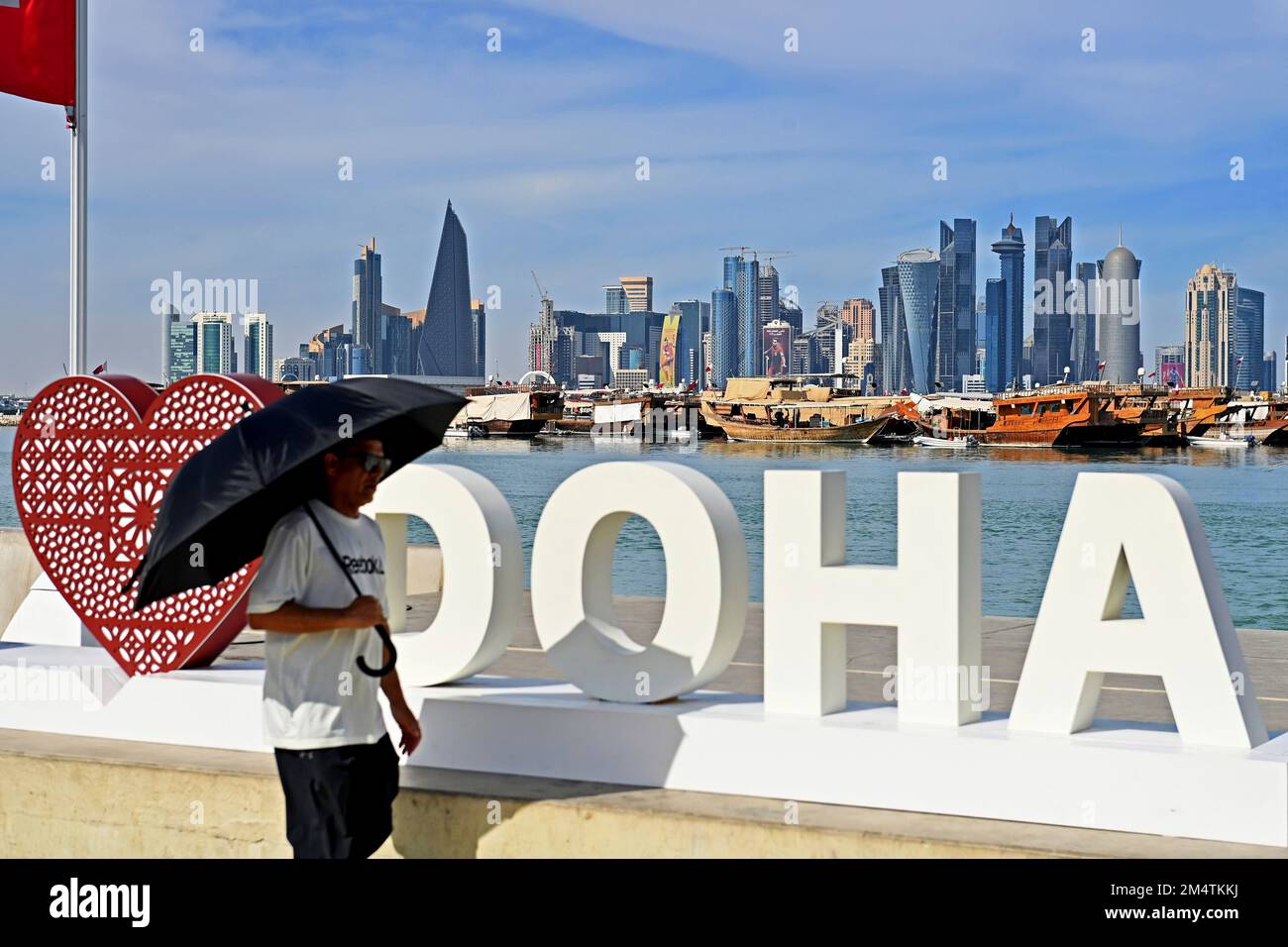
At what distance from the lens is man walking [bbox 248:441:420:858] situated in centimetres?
519

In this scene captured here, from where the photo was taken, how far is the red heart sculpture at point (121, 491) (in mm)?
7758

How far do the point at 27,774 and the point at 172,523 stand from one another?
245cm

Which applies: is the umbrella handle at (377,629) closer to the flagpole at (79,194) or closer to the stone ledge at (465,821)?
the stone ledge at (465,821)

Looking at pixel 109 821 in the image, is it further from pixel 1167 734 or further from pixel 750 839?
pixel 1167 734

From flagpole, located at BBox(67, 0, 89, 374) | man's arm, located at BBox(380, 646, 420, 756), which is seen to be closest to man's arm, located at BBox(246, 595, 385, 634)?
man's arm, located at BBox(380, 646, 420, 756)

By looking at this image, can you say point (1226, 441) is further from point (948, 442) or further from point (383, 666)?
point (383, 666)

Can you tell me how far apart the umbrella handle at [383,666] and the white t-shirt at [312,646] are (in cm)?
2

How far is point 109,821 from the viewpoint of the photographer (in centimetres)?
696

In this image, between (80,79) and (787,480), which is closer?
(787,480)

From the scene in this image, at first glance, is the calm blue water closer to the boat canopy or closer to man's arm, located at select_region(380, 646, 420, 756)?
the boat canopy

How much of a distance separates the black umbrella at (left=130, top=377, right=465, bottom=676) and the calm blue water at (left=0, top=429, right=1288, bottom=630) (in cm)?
1279

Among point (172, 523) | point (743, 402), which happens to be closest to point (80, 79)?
point (172, 523)
